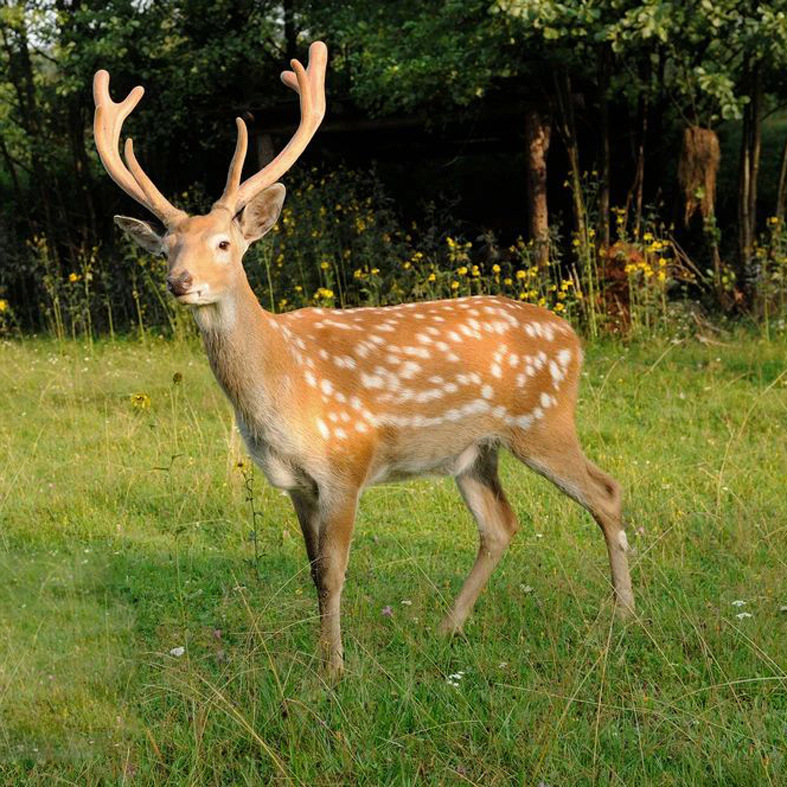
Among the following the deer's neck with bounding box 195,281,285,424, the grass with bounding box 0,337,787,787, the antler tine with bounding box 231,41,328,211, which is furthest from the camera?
the antler tine with bounding box 231,41,328,211

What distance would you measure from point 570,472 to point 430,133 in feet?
32.1

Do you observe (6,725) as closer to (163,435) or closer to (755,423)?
(163,435)

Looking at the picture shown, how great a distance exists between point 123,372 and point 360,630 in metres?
5.72

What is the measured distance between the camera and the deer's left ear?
14.9 feet

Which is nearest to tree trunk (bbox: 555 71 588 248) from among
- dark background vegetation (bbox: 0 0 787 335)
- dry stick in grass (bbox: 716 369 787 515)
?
dark background vegetation (bbox: 0 0 787 335)

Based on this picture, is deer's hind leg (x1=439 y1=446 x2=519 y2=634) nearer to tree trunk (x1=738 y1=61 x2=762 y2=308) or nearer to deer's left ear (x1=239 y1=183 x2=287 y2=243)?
deer's left ear (x1=239 y1=183 x2=287 y2=243)

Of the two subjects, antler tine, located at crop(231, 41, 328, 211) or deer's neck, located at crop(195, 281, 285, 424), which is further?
antler tine, located at crop(231, 41, 328, 211)

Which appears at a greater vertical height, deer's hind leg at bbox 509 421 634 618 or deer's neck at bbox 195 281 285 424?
deer's neck at bbox 195 281 285 424

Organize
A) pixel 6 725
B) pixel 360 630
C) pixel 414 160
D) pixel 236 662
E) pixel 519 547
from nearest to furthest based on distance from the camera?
pixel 6 725 < pixel 236 662 < pixel 360 630 < pixel 519 547 < pixel 414 160

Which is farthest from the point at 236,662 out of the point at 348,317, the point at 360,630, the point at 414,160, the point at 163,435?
the point at 414,160

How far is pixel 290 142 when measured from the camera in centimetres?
473

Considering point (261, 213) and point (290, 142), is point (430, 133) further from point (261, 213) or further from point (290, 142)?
point (261, 213)

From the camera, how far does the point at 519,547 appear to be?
569cm

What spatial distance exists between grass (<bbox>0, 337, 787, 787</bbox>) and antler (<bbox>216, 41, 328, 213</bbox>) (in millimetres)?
1295
